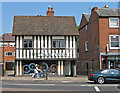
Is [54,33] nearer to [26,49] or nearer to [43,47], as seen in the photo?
[43,47]

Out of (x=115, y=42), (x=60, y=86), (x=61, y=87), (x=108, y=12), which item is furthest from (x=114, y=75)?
(x=108, y=12)

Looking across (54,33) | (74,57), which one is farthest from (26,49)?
(74,57)

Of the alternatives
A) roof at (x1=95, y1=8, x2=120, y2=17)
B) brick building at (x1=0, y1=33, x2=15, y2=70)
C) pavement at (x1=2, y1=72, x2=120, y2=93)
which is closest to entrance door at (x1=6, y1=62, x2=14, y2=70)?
brick building at (x1=0, y1=33, x2=15, y2=70)

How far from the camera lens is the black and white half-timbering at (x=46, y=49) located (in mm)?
25906

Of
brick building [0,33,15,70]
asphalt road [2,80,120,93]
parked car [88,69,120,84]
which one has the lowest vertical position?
asphalt road [2,80,120,93]

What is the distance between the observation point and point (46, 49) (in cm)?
2609

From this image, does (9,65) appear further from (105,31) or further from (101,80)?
(101,80)

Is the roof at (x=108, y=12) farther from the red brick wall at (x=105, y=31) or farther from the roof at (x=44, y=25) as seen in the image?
the roof at (x=44, y=25)

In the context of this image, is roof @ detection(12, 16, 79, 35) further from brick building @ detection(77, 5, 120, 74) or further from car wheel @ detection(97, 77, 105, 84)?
car wheel @ detection(97, 77, 105, 84)

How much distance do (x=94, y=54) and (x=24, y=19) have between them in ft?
34.4

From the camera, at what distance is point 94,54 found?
29219 mm

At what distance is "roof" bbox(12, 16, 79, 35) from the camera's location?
26484mm

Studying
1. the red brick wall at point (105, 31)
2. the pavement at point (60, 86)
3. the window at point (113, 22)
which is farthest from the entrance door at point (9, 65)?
the window at point (113, 22)

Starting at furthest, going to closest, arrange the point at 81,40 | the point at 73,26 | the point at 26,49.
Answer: the point at 81,40, the point at 73,26, the point at 26,49
